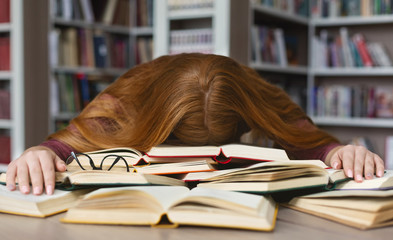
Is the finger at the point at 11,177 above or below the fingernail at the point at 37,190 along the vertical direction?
above

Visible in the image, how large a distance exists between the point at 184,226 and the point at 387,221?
284 mm

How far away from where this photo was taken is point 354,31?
11.9ft

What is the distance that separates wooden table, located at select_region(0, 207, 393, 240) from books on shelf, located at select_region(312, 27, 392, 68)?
3.02m

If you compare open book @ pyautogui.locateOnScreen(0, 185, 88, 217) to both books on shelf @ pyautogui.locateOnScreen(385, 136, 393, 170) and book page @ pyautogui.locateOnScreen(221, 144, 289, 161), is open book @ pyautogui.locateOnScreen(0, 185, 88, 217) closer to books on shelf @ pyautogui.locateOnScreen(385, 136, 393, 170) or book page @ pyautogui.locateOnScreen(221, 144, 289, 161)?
book page @ pyautogui.locateOnScreen(221, 144, 289, 161)

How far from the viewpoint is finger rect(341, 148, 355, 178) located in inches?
32.2

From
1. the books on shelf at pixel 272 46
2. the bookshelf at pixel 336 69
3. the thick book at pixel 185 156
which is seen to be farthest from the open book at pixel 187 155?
the bookshelf at pixel 336 69

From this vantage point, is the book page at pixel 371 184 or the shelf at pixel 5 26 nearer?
the book page at pixel 371 184

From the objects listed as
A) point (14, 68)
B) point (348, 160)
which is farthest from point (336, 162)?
point (14, 68)

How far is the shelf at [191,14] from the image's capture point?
2.64 metres

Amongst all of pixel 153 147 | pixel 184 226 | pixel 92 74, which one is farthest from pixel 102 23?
pixel 184 226

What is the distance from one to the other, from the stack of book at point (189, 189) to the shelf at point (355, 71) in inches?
106

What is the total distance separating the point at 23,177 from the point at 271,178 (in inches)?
16.0

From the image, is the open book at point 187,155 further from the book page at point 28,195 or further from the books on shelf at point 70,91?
the books on shelf at point 70,91

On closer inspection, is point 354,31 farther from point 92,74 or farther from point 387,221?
point 387,221
